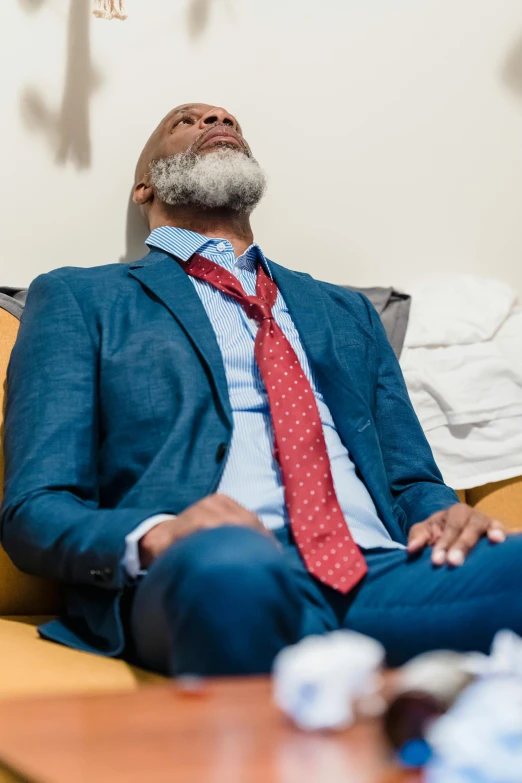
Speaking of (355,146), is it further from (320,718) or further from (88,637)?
(320,718)

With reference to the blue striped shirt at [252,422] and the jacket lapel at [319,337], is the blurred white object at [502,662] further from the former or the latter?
the jacket lapel at [319,337]

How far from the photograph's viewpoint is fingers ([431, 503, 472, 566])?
1165 mm

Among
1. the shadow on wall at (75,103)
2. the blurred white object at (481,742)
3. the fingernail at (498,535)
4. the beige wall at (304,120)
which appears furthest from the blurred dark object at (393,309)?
the blurred white object at (481,742)

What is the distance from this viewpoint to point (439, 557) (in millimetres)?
1167

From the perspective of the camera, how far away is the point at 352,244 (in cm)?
221

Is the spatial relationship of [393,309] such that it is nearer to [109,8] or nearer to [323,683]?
[109,8]

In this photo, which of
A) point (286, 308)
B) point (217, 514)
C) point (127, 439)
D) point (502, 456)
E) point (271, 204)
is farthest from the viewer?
point (271, 204)

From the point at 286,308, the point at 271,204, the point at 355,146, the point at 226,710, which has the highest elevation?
the point at 355,146

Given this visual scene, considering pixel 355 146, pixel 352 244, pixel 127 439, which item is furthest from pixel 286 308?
pixel 355 146

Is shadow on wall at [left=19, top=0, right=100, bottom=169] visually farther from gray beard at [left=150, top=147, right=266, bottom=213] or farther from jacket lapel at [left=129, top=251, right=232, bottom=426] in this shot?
jacket lapel at [left=129, top=251, right=232, bottom=426]

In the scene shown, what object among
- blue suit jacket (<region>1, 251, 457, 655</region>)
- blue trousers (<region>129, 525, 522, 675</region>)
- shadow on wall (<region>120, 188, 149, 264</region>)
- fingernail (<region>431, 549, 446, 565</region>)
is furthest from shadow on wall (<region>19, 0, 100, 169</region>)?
fingernail (<region>431, 549, 446, 565</region>)

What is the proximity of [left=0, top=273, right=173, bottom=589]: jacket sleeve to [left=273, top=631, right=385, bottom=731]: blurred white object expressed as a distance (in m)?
0.49

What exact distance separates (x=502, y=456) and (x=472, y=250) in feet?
2.16

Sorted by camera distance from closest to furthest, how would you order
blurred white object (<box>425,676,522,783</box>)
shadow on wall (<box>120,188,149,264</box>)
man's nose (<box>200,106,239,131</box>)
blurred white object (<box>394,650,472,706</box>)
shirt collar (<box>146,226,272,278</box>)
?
blurred white object (<box>425,676,522,783</box>)
blurred white object (<box>394,650,472,706</box>)
shirt collar (<box>146,226,272,278</box>)
man's nose (<box>200,106,239,131</box>)
shadow on wall (<box>120,188,149,264</box>)
